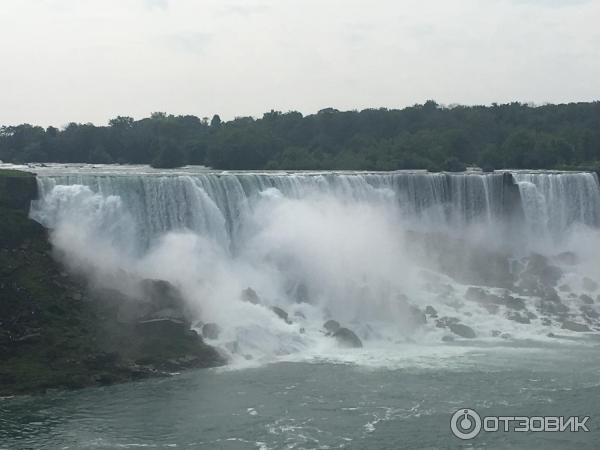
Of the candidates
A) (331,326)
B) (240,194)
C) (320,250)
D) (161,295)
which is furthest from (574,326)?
(161,295)

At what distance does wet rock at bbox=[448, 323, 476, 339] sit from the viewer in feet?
110

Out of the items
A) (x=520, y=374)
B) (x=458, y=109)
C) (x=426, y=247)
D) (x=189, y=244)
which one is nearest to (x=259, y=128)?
(x=458, y=109)

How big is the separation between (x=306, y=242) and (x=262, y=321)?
6835mm

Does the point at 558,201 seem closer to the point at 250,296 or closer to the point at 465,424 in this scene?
the point at 250,296

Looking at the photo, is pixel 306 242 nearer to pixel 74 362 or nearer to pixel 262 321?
pixel 262 321

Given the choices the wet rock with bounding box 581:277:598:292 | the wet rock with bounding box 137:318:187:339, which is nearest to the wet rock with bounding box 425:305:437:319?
the wet rock with bounding box 581:277:598:292

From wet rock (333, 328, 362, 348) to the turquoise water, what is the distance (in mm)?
2406

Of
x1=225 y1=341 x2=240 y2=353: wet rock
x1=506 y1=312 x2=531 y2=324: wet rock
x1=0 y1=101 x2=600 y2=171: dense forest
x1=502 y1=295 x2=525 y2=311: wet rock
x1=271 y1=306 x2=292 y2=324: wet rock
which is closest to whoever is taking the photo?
x1=225 y1=341 x2=240 y2=353: wet rock

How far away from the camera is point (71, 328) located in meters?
29.6

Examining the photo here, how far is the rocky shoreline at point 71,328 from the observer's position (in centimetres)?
2725

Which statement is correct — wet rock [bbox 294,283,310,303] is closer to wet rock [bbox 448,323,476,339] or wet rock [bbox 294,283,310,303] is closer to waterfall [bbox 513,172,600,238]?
wet rock [bbox 448,323,476,339]

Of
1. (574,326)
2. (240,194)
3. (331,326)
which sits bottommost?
(574,326)

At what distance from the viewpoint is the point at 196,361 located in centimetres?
2864

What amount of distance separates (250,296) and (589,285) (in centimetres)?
1617
